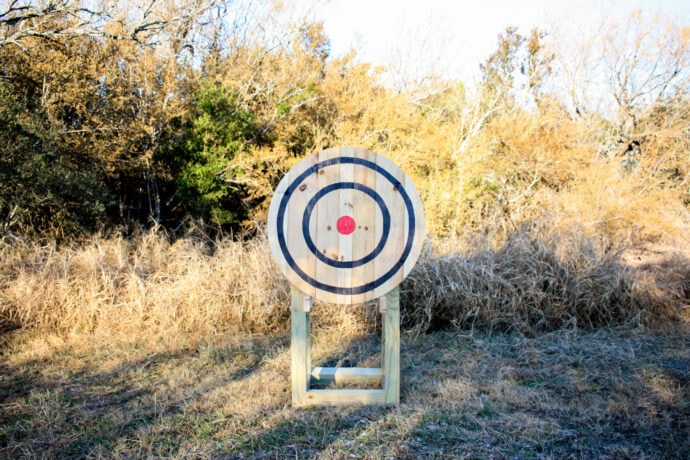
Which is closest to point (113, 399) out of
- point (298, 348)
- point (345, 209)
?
point (298, 348)

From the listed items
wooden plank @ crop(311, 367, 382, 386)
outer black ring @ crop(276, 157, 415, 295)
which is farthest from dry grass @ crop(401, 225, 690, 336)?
outer black ring @ crop(276, 157, 415, 295)

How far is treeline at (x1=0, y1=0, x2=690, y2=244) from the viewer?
6.94m

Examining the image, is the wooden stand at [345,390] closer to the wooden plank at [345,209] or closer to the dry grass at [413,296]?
the wooden plank at [345,209]

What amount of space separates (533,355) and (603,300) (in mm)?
1349

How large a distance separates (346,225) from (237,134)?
6.23 meters

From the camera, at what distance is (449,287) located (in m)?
5.05

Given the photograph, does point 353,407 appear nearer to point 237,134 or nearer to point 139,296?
point 139,296

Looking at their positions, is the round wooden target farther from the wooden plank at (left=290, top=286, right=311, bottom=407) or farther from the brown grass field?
the brown grass field

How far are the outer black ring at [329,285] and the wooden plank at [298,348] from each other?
0.15m

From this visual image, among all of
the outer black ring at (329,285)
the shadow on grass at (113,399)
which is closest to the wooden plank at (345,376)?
the shadow on grass at (113,399)

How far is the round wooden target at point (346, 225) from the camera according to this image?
329cm

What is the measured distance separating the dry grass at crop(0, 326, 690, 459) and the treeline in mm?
2555

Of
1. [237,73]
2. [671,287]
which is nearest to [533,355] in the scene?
[671,287]

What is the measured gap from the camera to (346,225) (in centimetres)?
336
